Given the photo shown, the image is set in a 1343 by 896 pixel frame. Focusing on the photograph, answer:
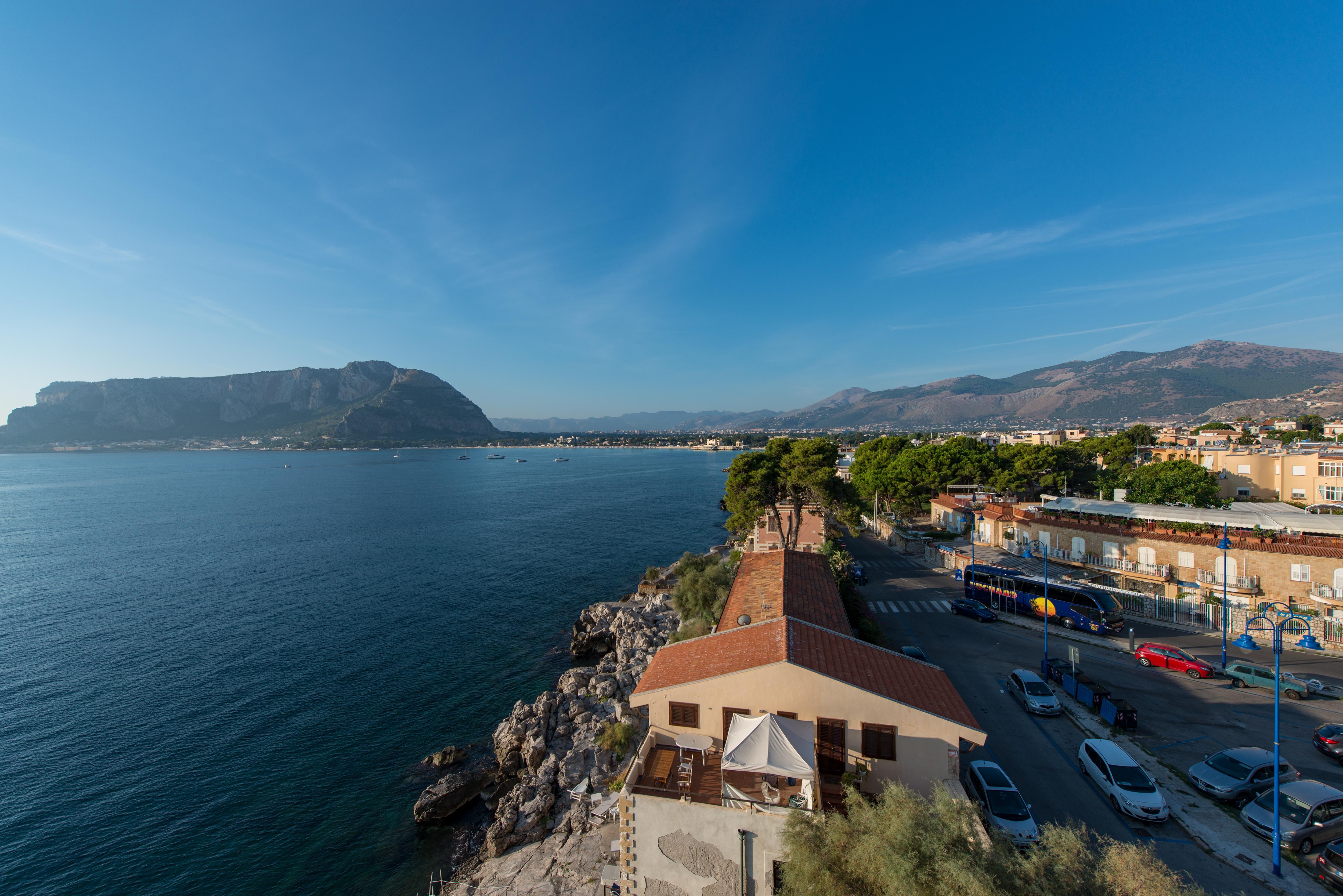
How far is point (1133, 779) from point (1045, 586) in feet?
45.1

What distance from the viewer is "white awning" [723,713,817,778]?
10.9 meters

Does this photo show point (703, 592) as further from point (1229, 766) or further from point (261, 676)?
point (261, 676)

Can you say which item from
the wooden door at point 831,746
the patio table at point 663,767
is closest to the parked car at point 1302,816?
the wooden door at point 831,746

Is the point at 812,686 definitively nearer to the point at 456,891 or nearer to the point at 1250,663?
the point at 456,891

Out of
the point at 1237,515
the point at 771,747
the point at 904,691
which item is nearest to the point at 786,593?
the point at 904,691

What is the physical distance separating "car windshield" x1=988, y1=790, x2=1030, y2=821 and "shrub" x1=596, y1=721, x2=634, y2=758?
1282 centimetres

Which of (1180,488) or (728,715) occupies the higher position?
(1180,488)

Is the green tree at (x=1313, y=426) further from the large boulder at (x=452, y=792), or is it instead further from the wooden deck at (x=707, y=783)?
the large boulder at (x=452, y=792)

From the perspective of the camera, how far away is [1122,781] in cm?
1314

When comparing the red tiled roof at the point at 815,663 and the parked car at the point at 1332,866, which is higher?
the red tiled roof at the point at 815,663

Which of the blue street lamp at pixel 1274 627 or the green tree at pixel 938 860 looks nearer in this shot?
the green tree at pixel 938 860

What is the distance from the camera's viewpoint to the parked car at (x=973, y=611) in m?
27.3

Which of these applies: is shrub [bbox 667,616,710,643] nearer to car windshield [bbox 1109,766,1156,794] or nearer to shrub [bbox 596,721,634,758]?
shrub [bbox 596,721,634,758]

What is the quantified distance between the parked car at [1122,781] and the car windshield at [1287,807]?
1.83 metres
